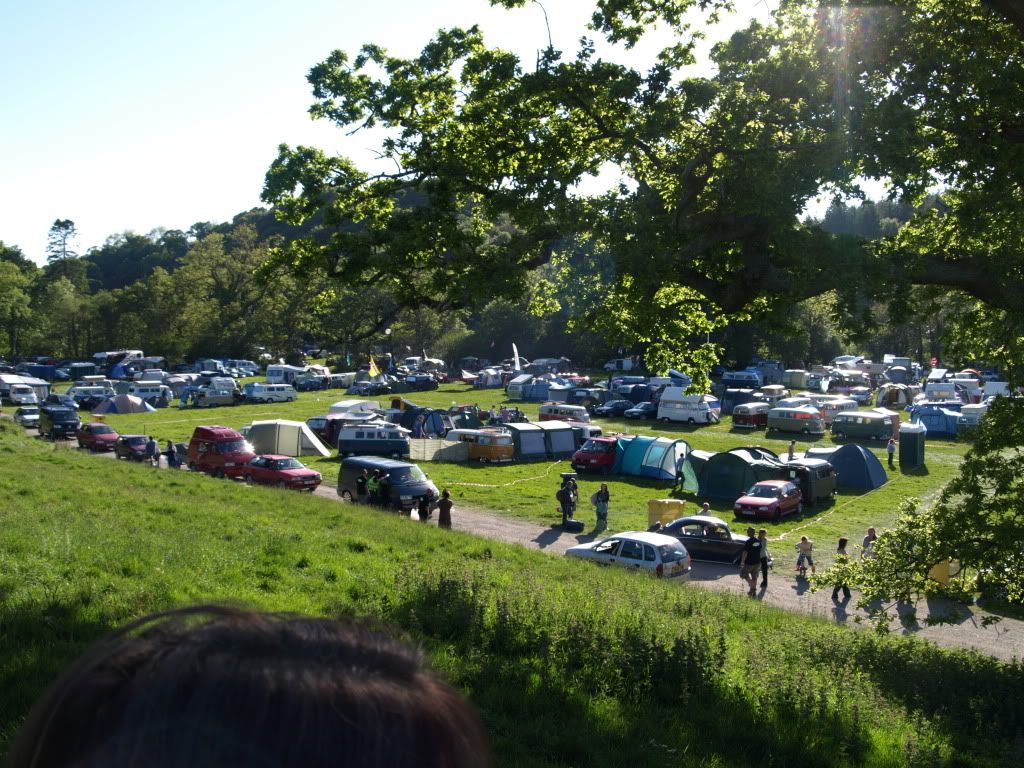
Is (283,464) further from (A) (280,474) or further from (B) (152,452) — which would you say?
A: (B) (152,452)

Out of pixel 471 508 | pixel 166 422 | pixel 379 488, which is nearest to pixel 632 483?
pixel 471 508

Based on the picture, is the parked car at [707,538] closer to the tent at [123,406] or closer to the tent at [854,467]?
the tent at [854,467]

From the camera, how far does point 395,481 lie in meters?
25.9

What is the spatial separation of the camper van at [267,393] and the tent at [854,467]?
129ft

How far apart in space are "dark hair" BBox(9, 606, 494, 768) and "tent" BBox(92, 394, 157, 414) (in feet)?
189

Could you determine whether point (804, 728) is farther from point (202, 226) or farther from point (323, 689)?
point (202, 226)

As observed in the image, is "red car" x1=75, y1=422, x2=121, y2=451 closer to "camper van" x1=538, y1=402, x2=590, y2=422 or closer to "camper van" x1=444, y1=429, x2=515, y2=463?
"camper van" x1=444, y1=429, x2=515, y2=463

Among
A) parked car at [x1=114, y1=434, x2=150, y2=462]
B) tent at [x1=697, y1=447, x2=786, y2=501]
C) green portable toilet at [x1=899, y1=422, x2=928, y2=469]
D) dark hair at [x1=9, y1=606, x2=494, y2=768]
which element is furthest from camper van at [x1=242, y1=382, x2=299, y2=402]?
dark hair at [x1=9, y1=606, x2=494, y2=768]

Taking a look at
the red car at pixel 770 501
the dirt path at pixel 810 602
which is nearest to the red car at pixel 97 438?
the dirt path at pixel 810 602

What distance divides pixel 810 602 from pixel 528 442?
21036 mm

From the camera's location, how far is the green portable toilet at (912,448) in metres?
37.1

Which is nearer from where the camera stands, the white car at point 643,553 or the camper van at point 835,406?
the white car at point 643,553

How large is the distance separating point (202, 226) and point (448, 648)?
180400 millimetres

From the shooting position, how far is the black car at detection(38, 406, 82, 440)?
140 feet
